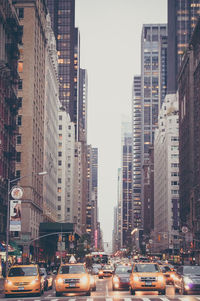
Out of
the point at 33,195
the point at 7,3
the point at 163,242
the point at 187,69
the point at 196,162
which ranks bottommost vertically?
the point at 163,242

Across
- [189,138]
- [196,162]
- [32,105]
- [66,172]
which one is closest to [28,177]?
[32,105]

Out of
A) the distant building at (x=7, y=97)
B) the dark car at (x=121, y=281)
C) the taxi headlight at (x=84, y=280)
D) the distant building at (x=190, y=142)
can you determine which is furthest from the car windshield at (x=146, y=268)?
the distant building at (x=190, y=142)

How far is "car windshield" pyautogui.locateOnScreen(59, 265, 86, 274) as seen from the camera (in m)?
31.7

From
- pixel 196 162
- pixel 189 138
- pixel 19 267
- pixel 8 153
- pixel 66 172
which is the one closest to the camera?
pixel 19 267

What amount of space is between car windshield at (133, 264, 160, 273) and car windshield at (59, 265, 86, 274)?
3.00 metres

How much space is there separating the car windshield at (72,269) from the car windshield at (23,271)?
5.64ft

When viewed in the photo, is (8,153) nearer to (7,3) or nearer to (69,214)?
(7,3)

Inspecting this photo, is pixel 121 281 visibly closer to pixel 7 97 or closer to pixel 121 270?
pixel 121 270

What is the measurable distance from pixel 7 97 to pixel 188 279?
141ft

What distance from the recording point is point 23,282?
31250 mm

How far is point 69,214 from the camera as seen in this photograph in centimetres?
19238

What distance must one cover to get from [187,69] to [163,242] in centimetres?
6672

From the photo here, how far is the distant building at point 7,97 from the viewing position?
216 ft

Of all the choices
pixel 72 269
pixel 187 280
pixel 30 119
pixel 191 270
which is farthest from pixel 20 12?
pixel 187 280
